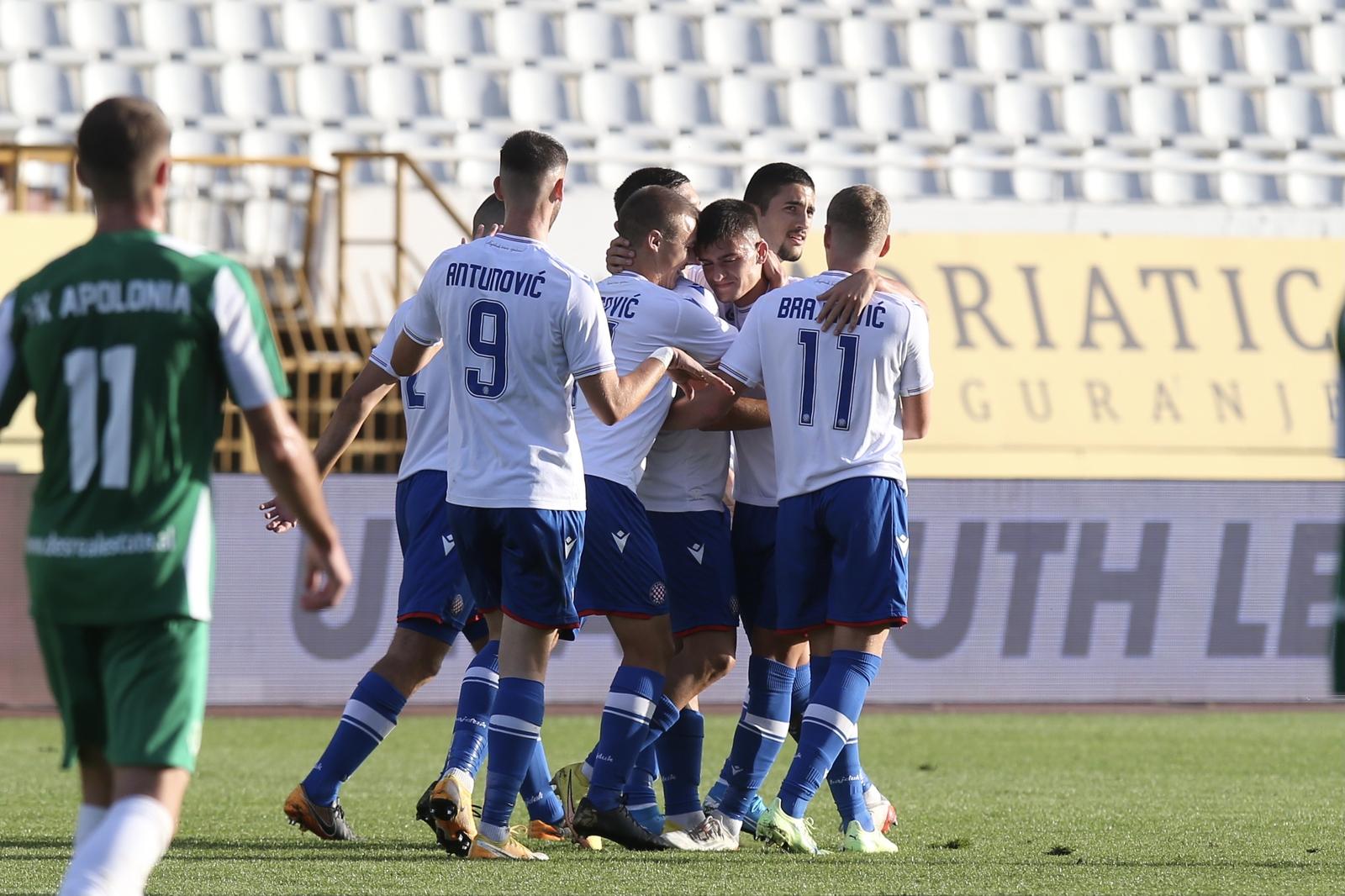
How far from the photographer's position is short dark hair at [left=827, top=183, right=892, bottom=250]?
18.2ft

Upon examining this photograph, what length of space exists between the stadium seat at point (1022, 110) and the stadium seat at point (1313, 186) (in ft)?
6.95

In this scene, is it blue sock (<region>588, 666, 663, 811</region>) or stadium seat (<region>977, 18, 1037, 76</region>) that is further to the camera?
stadium seat (<region>977, 18, 1037, 76</region>)

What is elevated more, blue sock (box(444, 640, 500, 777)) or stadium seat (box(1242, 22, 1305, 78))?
stadium seat (box(1242, 22, 1305, 78))

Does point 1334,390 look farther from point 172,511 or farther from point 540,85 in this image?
point 172,511

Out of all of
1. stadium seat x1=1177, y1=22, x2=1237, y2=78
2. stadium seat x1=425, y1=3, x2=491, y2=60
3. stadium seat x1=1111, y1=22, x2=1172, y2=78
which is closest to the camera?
stadium seat x1=425, y1=3, x2=491, y2=60

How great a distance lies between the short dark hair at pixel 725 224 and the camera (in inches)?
229

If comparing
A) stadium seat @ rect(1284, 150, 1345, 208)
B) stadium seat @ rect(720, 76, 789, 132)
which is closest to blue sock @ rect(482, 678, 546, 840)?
stadium seat @ rect(720, 76, 789, 132)

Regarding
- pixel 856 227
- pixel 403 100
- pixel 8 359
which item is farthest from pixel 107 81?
pixel 8 359

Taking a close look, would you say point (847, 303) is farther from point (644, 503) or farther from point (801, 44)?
point (801, 44)

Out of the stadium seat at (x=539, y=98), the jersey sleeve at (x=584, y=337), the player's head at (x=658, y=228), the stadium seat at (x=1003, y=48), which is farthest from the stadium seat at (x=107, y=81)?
the jersey sleeve at (x=584, y=337)

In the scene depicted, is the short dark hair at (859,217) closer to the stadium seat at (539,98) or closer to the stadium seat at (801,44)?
the stadium seat at (539,98)

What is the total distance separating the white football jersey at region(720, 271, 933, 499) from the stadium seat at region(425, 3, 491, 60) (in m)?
10.5

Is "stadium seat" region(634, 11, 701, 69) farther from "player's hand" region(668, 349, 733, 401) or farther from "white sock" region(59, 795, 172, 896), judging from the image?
"white sock" region(59, 795, 172, 896)

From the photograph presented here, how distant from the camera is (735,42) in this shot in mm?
16156
